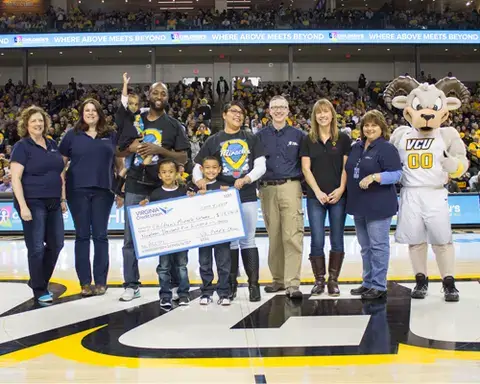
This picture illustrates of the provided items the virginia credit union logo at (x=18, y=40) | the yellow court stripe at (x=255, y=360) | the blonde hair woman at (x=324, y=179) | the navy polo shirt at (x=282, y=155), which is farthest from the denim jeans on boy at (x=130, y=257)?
the virginia credit union logo at (x=18, y=40)

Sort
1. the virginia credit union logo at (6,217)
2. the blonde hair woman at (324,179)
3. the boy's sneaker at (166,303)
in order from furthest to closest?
the virginia credit union logo at (6,217), the blonde hair woman at (324,179), the boy's sneaker at (166,303)

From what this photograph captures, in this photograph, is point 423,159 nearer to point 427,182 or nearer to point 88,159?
point 427,182

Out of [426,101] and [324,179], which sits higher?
Answer: [426,101]

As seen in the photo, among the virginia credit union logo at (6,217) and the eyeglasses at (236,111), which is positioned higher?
the eyeglasses at (236,111)

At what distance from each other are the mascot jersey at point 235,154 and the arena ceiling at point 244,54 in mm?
22843

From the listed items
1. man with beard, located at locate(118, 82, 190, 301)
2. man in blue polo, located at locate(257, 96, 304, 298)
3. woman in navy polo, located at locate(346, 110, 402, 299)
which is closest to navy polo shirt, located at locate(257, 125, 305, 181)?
man in blue polo, located at locate(257, 96, 304, 298)

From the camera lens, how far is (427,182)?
5.21 metres

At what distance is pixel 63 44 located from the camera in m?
24.2

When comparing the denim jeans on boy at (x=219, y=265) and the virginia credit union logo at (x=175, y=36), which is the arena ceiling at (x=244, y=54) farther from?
the denim jeans on boy at (x=219, y=265)

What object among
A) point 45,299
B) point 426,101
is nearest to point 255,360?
point 45,299

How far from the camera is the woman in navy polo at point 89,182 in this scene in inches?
212

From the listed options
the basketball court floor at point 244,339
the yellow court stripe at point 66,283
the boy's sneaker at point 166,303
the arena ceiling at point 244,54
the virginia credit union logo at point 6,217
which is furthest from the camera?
the arena ceiling at point 244,54

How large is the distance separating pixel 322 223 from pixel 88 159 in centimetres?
233

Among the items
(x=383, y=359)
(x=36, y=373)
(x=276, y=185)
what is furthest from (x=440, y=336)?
(x=36, y=373)
